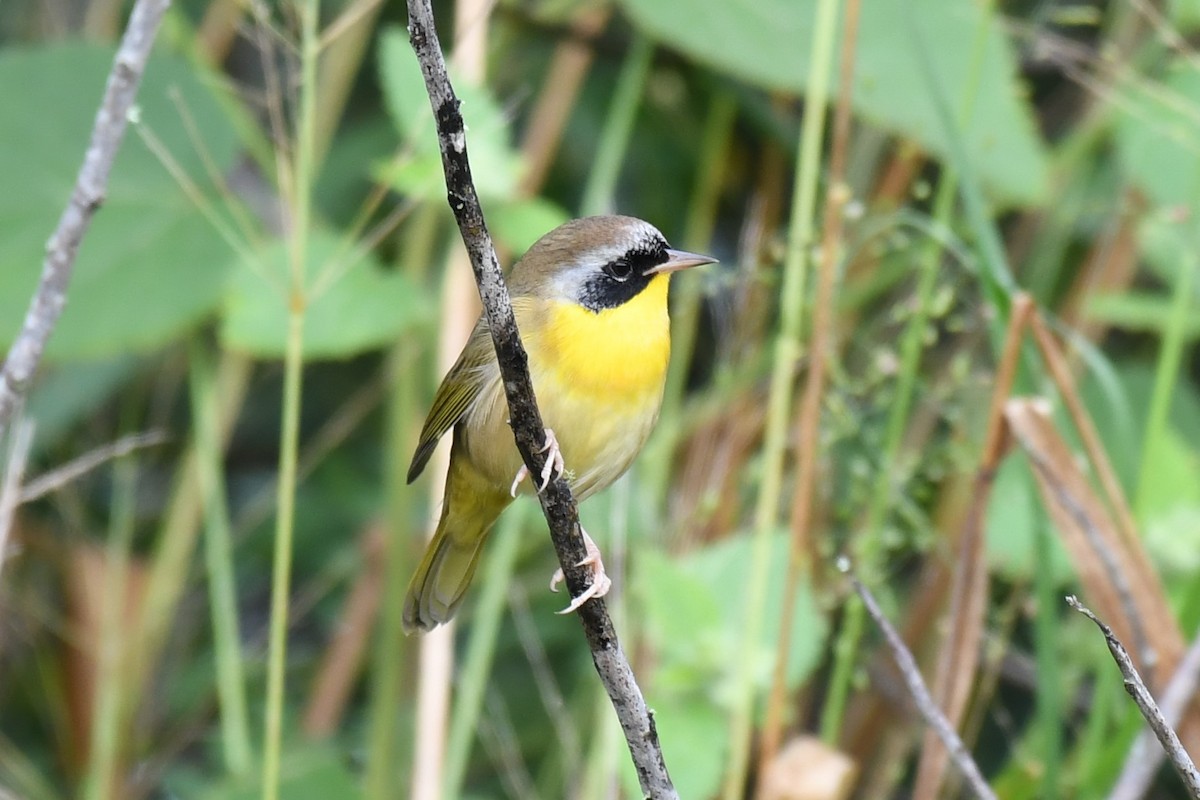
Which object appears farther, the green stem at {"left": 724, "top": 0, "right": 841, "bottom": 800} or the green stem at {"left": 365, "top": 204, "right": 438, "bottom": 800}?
the green stem at {"left": 365, "top": 204, "right": 438, "bottom": 800}

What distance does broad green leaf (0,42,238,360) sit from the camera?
8.90 ft

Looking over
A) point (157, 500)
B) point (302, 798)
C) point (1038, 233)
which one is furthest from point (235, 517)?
point (1038, 233)

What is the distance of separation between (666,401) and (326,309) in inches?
30.8

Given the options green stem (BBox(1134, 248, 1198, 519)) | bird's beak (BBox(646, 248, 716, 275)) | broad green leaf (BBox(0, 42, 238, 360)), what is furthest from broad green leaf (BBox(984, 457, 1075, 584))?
broad green leaf (BBox(0, 42, 238, 360))

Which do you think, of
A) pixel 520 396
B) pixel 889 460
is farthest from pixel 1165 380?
pixel 520 396

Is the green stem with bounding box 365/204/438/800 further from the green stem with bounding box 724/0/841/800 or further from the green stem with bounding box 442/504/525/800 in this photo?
the green stem with bounding box 724/0/841/800

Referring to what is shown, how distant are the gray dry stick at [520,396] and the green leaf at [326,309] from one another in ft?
3.51

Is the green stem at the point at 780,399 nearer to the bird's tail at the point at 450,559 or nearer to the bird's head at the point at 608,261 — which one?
the bird's head at the point at 608,261

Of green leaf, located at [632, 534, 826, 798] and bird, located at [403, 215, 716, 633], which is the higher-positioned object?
bird, located at [403, 215, 716, 633]

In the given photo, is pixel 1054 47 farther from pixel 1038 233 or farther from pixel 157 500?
pixel 157 500

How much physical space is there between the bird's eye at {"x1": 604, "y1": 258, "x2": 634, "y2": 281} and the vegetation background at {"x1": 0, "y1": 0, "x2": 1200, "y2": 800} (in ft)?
0.56

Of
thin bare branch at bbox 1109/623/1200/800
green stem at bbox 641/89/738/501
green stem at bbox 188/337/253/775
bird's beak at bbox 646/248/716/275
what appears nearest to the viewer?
thin bare branch at bbox 1109/623/1200/800

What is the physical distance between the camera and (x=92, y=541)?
3486mm

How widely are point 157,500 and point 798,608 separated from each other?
205cm
